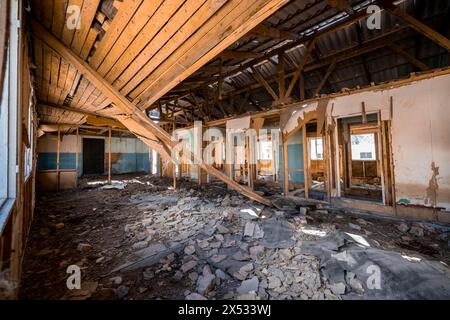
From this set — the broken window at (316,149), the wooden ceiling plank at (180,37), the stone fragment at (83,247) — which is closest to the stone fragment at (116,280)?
the stone fragment at (83,247)

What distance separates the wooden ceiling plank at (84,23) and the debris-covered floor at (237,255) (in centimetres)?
316

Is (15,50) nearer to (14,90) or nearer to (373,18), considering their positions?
(14,90)

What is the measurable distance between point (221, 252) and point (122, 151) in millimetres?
15882

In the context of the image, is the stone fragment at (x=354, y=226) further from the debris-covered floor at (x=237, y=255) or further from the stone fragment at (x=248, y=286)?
the stone fragment at (x=248, y=286)

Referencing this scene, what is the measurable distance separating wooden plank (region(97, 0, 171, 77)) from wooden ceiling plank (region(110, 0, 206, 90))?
1.1 inches

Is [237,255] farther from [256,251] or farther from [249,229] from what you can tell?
[249,229]

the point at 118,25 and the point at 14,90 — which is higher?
the point at 118,25

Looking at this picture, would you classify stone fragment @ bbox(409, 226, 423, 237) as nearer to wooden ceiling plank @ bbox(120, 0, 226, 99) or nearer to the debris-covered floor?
the debris-covered floor

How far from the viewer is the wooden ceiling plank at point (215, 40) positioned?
1.69m

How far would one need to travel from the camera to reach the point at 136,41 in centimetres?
237

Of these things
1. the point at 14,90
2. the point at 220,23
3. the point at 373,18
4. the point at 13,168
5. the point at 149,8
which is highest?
the point at 373,18

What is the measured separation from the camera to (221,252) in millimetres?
3014

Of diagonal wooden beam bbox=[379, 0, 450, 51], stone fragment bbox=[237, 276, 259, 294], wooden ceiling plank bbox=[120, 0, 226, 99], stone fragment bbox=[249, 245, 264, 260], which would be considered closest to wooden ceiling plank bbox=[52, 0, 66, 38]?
wooden ceiling plank bbox=[120, 0, 226, 99]
